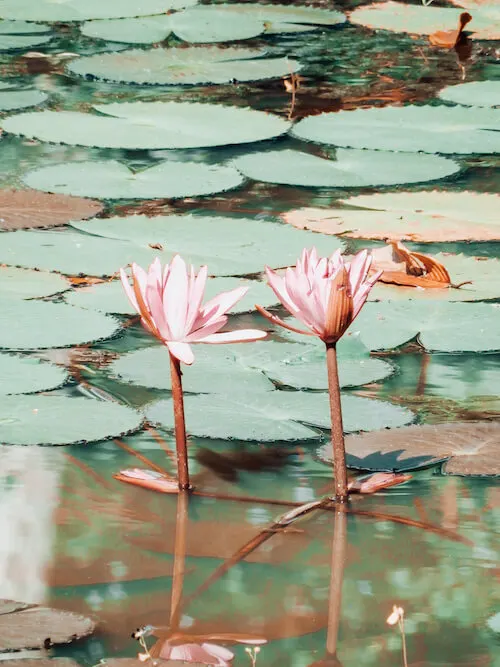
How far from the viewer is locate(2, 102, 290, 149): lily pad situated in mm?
4316

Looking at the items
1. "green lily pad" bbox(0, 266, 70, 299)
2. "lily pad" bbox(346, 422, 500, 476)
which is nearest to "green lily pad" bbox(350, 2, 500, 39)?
"green lily pad" bbox(0, 266, 70, 299)

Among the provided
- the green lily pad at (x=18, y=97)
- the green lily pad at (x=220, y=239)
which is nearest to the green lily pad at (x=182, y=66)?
the green lily pad at (x=18, y=97)

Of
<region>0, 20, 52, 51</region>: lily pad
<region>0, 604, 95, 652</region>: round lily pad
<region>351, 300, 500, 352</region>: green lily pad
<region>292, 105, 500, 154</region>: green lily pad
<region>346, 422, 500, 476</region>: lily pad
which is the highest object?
<region>0, 20, 52, 51</region>: lily pad

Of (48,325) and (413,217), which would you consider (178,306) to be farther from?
(413,217)

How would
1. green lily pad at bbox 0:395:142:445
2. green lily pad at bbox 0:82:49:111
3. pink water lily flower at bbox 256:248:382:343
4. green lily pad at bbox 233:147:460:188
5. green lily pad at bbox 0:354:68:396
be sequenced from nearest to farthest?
pink water lily flower at bbox 256:248:382:343
green lily pad at bbox 0:395:142:445
green lily pad at bbox 0:354:68:396
green lily pad at bbox 233:147:460:188
green lily pad at bbox 0:82:49:111

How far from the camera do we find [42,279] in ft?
10.3

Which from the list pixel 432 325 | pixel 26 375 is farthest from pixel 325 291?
pixel 432 325

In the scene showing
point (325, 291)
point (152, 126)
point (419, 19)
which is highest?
point (325, 291)

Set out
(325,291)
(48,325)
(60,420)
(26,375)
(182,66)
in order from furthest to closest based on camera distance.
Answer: (182,66), (48,325), (26,375), (60,420), (325,291)

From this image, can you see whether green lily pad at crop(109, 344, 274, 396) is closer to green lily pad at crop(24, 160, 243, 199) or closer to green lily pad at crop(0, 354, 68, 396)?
green lily pad at crop(0, 354, 68, 396)

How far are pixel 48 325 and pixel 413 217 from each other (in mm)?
1233

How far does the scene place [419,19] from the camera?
6.28 metres

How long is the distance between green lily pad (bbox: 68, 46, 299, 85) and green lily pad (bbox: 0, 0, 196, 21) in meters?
0.74

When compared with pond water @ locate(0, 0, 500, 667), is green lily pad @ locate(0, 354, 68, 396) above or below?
above
